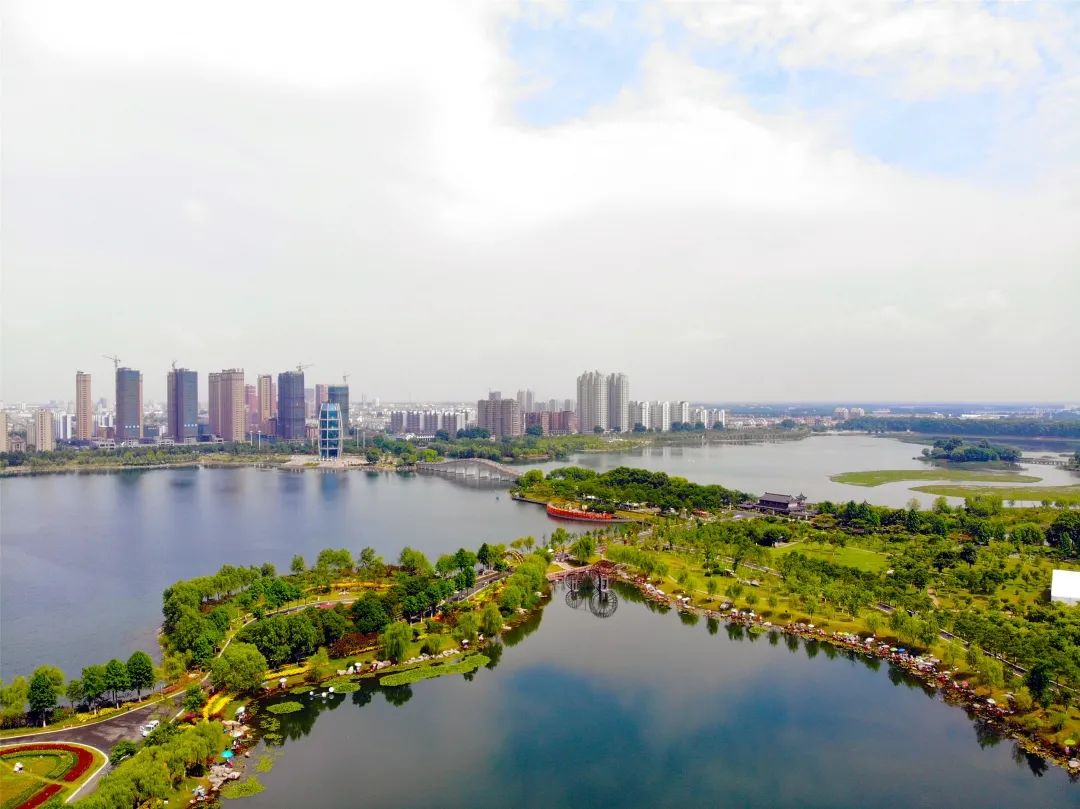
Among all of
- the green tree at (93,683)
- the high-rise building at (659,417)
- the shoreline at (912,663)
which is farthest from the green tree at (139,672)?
the high-rise building at (659,417)

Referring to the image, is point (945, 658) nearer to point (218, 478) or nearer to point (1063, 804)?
point (1063, 804)

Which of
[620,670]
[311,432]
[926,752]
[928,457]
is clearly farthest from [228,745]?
[311,432]

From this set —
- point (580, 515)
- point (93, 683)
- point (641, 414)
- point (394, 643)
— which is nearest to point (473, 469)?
point (580, 515)

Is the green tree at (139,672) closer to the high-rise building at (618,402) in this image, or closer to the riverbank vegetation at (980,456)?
the riverbank vegetation at (980,456)

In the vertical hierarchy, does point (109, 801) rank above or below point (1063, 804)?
above

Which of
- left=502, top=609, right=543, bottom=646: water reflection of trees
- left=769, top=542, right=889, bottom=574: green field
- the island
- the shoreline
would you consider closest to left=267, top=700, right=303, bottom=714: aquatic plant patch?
the island

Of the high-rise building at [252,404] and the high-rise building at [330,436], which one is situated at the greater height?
the high-rise building at [252,404]

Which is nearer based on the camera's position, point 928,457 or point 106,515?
point 106,515
